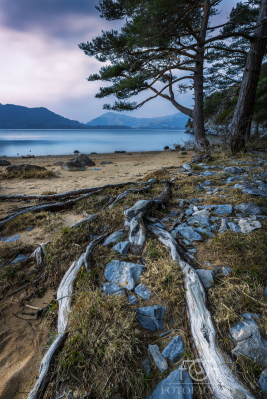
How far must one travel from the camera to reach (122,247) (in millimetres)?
2713

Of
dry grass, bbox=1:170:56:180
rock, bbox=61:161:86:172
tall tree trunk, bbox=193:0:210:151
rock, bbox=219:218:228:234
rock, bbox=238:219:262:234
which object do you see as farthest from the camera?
tall tree trunk, bbox=193:0:210:151

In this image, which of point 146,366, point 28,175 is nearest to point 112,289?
point 146,366

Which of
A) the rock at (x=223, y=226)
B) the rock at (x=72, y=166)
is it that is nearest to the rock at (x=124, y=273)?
the rock at (x=223, y=226)

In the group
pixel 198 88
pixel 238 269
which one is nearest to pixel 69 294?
pixel 238 269

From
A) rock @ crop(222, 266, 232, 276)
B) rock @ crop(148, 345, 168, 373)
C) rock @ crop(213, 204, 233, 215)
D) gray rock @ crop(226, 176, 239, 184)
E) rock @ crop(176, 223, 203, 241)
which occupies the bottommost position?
rock @ crop(148, 345, 168, 373)

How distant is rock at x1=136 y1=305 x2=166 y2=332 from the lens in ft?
5.74

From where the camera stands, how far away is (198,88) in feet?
39.2

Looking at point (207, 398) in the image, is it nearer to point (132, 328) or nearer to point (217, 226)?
point (132, 328)

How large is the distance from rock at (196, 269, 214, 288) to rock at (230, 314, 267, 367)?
1.53 ft

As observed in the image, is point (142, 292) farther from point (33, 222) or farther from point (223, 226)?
point (33, 222)

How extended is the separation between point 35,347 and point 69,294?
51cm

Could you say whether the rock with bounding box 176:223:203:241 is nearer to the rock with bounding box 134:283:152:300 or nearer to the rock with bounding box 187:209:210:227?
the rock with bounding box 187:209:210:227

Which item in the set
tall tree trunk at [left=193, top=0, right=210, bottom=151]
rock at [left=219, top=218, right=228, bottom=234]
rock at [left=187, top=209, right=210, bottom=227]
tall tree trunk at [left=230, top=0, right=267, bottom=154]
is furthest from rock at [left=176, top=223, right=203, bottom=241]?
tall tree trunk at [left=193, top=0, right=210, bottom=151]

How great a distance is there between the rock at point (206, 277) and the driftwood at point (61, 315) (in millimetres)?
1432
